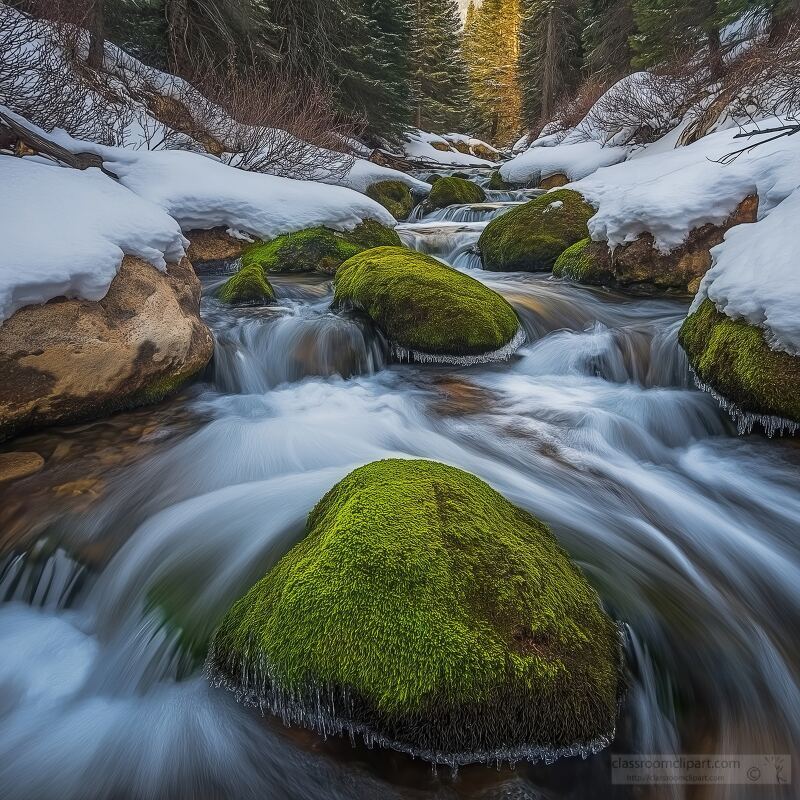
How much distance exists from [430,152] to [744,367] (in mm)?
21868

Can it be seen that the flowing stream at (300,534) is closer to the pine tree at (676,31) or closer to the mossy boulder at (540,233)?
the mossy boulder at (540,233)

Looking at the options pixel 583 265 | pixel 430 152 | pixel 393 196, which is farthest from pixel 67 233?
pixel 430 152

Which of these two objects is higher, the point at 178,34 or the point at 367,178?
the point at 178,34

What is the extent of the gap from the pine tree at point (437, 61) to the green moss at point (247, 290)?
81.1 ft

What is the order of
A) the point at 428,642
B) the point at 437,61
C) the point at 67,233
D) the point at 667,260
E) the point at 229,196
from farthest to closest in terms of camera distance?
the point at 437,61
the point at 229,196
the point at 667,260
the point at 67,233
the point at 428,642

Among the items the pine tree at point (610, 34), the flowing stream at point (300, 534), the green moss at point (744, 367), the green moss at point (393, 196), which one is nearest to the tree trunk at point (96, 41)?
the green moss at point (393, 196)

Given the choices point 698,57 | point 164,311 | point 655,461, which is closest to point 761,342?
point 655,461

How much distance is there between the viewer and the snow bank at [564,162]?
1307 centimetres

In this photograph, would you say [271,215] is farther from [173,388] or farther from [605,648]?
[605,648]

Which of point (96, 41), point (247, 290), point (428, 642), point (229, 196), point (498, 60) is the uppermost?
point (498, 60)

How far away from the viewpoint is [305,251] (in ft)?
24.1

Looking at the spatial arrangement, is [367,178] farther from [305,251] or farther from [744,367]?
[744,367]

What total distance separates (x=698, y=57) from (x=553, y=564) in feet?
46.4

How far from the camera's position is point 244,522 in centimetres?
274
